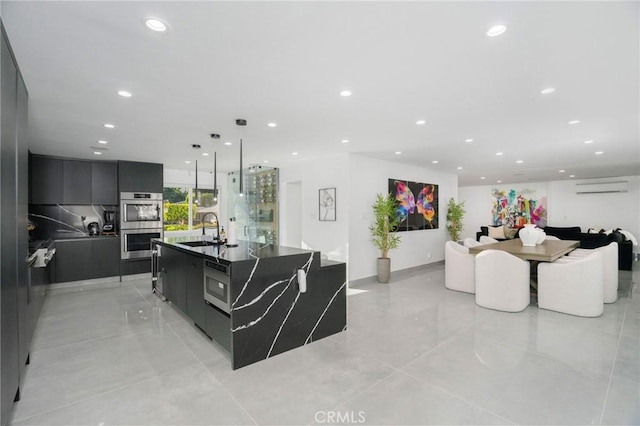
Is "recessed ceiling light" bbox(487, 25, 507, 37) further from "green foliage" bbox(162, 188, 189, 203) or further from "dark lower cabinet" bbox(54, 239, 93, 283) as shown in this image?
"green foliage" bbox(162, 188, 189, 203)

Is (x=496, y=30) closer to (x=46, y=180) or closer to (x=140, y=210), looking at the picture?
(x=140, y=210)

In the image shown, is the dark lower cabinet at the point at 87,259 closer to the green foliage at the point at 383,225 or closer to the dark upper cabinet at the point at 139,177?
the dark upper cabinet at the point at 139,177

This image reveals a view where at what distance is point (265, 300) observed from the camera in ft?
9.63

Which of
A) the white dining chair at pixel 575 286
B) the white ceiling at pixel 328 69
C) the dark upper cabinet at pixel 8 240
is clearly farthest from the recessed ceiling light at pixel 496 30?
the white dining chair at pixel 575 286

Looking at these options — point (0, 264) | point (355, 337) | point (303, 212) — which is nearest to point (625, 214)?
point (303, 212)

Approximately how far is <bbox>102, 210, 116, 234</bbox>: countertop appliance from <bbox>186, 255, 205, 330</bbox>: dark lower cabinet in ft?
12.6

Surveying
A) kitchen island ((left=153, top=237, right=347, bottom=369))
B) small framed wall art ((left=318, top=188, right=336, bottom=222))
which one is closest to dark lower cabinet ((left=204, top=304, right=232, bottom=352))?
kitchen island ((left=153, top=237, right=347, bottom=369))

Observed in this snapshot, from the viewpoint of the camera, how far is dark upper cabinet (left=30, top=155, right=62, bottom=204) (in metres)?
5.58

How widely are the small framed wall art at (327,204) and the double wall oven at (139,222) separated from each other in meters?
3.53

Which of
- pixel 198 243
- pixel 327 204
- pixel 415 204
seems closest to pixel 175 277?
pixel 198 243

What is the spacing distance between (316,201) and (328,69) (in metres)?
3.98

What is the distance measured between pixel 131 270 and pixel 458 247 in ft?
21.5

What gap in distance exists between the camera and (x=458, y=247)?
225 inches

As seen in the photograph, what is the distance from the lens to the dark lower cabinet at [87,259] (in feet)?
18.5
